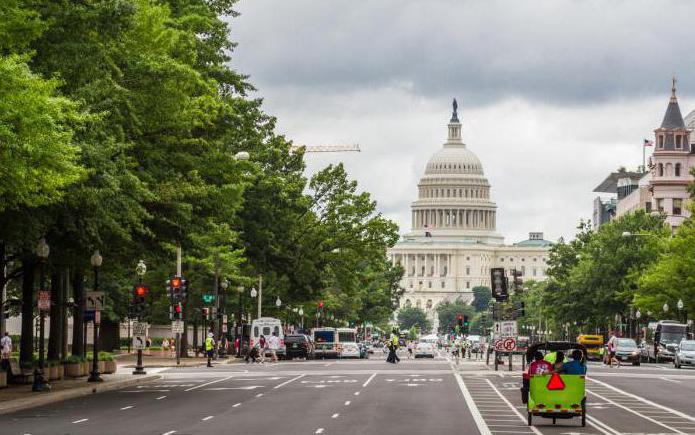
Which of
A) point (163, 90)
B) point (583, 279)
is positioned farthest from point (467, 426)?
point (583, 279)

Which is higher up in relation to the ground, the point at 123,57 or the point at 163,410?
the point at 123,57

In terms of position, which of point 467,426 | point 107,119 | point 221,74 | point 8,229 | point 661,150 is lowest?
point 467,426

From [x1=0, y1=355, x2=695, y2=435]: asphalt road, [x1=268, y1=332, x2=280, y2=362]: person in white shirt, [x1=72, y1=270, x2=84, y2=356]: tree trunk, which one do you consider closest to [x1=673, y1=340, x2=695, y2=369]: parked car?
[x1=0, y1=355, x2=695, y2=435]: asphalt road

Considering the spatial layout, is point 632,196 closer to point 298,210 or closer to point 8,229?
point 298,210

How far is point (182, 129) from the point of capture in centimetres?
4850

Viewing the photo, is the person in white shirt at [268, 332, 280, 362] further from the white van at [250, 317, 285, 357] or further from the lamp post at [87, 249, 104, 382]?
the lamp post at [87, 249, 104, 382]

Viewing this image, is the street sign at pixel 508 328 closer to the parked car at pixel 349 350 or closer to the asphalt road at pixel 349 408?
the asphalt road at pixel 349 408

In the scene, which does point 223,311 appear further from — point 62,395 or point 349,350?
point 62,395

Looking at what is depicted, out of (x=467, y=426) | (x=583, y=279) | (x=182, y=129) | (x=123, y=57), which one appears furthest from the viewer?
(x=583, y=279)

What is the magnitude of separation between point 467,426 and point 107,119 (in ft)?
48.5

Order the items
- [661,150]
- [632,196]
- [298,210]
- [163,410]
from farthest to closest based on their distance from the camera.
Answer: [632,196]
[661,150]
[298,210]
[163,410]

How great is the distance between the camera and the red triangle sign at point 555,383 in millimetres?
32781

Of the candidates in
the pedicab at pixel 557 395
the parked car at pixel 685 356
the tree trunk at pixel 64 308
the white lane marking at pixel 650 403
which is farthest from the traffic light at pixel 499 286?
the pedicab at pixel 557 395

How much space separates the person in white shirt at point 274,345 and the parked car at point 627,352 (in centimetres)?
2018
